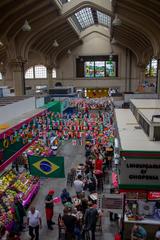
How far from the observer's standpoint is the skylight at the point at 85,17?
24.9 m

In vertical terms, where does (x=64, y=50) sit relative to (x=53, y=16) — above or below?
below

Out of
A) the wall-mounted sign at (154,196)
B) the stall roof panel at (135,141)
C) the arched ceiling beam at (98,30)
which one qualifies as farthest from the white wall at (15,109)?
the arched ceiling beam at (98,30)

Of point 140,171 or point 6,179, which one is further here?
point 6,179

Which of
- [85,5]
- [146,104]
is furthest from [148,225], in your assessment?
[85,5]

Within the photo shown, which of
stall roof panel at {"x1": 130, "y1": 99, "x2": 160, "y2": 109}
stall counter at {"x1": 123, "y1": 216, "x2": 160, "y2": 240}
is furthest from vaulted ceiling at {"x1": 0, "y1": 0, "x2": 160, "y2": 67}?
stall counter at {"x1": 123, "y1": 216, "x2": 160, "y2": 240}

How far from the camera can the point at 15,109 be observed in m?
10.8

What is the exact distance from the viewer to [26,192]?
29.7ft

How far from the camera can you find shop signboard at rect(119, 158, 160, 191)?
540cm

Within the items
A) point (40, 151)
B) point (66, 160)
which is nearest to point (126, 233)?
point (40, 151)

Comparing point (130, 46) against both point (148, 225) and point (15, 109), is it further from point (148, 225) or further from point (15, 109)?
point (148, 225)

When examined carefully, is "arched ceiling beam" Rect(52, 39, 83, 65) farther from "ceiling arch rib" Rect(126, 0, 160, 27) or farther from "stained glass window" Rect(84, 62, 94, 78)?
"ceiling arch rib" Rect(126, 0, 160, 27)

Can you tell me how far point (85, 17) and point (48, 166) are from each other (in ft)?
82.1

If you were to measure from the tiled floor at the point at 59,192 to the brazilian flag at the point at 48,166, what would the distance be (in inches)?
79.3

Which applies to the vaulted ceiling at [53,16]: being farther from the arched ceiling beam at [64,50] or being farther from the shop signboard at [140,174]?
the shop signboard at [140,174]
